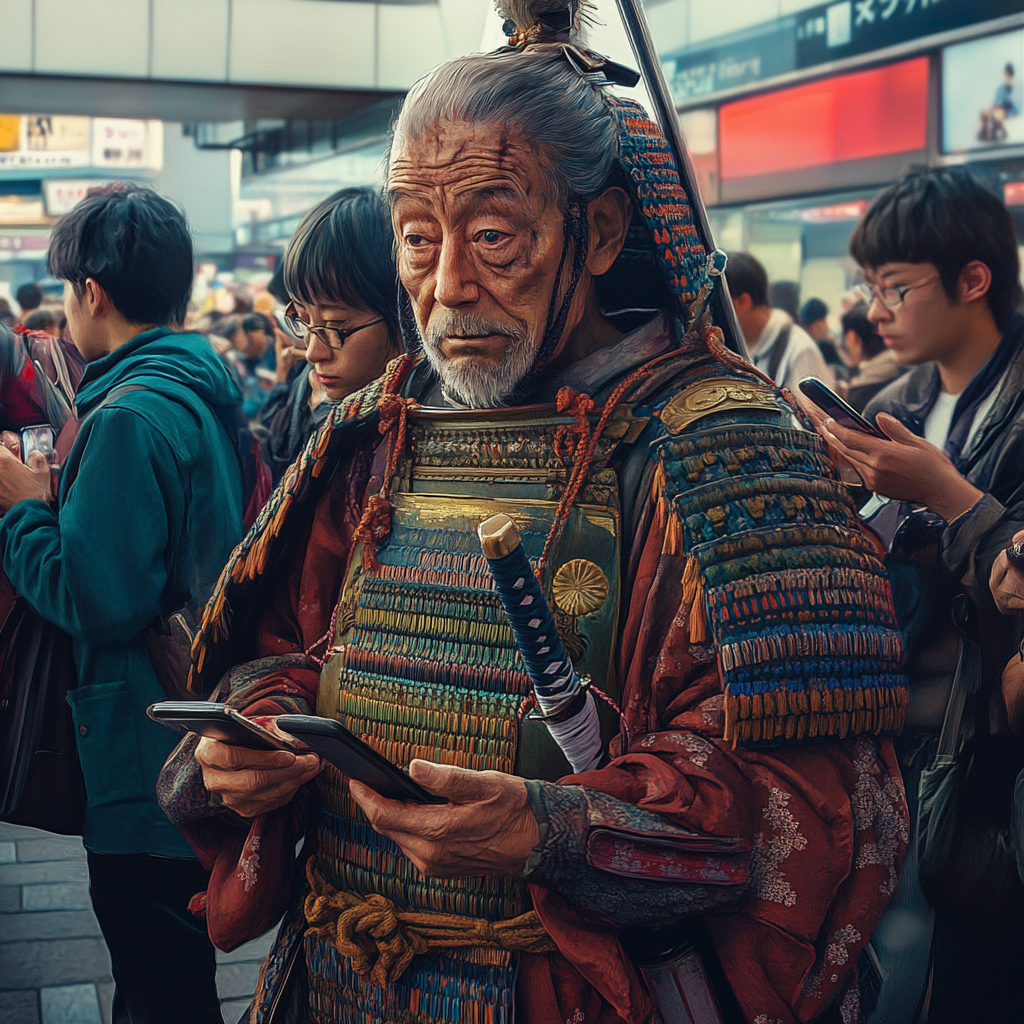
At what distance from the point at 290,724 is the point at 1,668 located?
164 centimetres

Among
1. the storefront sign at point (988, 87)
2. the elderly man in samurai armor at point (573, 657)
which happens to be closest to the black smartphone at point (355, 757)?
the elderly man in samurai armor at point (573, 657)

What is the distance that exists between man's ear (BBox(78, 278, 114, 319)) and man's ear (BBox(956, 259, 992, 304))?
183 cm

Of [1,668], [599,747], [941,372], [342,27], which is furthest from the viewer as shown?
[342,27]

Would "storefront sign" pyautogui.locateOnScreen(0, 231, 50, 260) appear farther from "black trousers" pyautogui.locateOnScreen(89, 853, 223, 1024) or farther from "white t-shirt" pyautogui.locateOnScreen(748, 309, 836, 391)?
"black trousers" pyautogui.locateOnScreen(89, 853, 223, 1024)

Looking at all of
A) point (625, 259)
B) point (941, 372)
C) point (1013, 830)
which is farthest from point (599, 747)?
point (941, 372)

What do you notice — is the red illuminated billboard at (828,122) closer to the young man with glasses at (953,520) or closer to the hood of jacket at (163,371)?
the young man with glasses at (953,520)

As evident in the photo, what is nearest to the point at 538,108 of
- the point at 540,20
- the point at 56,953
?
the point at 540,20

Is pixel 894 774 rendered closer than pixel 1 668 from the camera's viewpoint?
Yes

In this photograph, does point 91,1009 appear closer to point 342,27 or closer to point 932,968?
A: point 932,968

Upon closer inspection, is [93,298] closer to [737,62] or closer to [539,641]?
[539,641]

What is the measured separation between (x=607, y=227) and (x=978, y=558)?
96 centimetres

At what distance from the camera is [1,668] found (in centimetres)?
256

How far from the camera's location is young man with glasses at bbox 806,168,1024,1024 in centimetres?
200

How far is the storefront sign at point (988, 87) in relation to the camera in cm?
489
